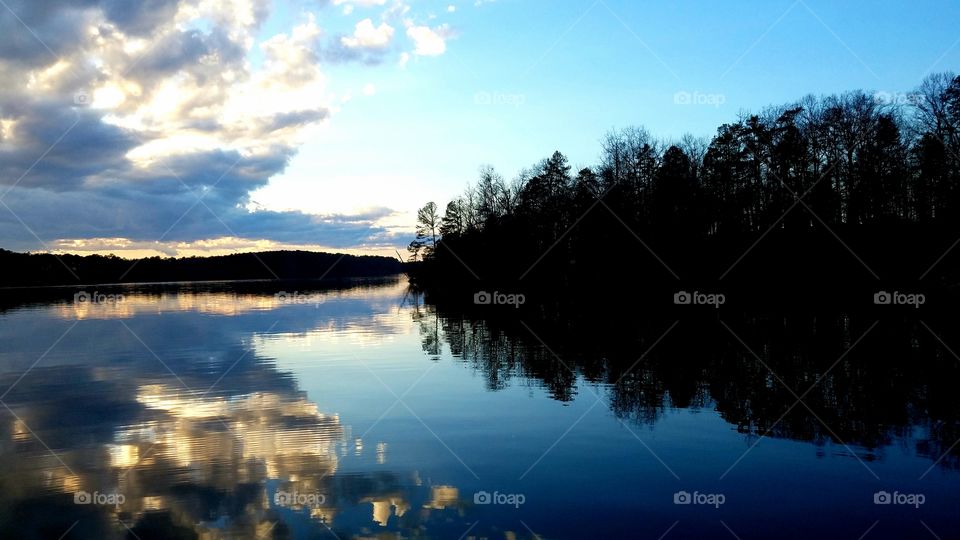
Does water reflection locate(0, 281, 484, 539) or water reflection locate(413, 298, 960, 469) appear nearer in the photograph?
water reflection locate(0, 281, 484, 539)

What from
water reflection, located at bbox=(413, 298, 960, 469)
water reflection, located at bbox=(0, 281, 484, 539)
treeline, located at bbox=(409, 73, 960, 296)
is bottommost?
water reflection, located at bbox=(0, 281, 484, 539)

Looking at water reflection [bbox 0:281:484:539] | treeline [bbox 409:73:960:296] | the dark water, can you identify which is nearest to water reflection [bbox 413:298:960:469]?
the dark water

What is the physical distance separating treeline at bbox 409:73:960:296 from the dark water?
107ft

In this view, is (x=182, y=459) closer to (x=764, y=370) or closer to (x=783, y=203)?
(x=764, y=370)

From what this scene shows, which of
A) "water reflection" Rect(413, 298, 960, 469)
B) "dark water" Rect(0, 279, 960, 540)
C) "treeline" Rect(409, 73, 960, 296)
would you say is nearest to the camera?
"dark water" Rect(0, 279, 960, 540)

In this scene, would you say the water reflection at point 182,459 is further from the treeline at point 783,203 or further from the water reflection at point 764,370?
the treeline at point 783,203

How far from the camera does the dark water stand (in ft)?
30.5

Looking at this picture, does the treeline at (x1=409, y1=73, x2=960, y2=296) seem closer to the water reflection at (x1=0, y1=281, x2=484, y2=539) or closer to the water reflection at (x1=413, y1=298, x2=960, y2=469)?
the water reflection at (x1=413, y1=298, x2=960, y2=469)

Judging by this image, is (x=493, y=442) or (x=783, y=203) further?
(x=783, y=203)

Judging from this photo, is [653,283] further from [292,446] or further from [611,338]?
[292,446]

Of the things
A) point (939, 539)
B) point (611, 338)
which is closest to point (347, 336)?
point (611, 338)

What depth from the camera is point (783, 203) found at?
66688mm

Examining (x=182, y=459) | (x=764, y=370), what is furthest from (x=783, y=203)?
(x=182, y=459)

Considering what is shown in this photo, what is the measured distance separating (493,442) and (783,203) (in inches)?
2450
